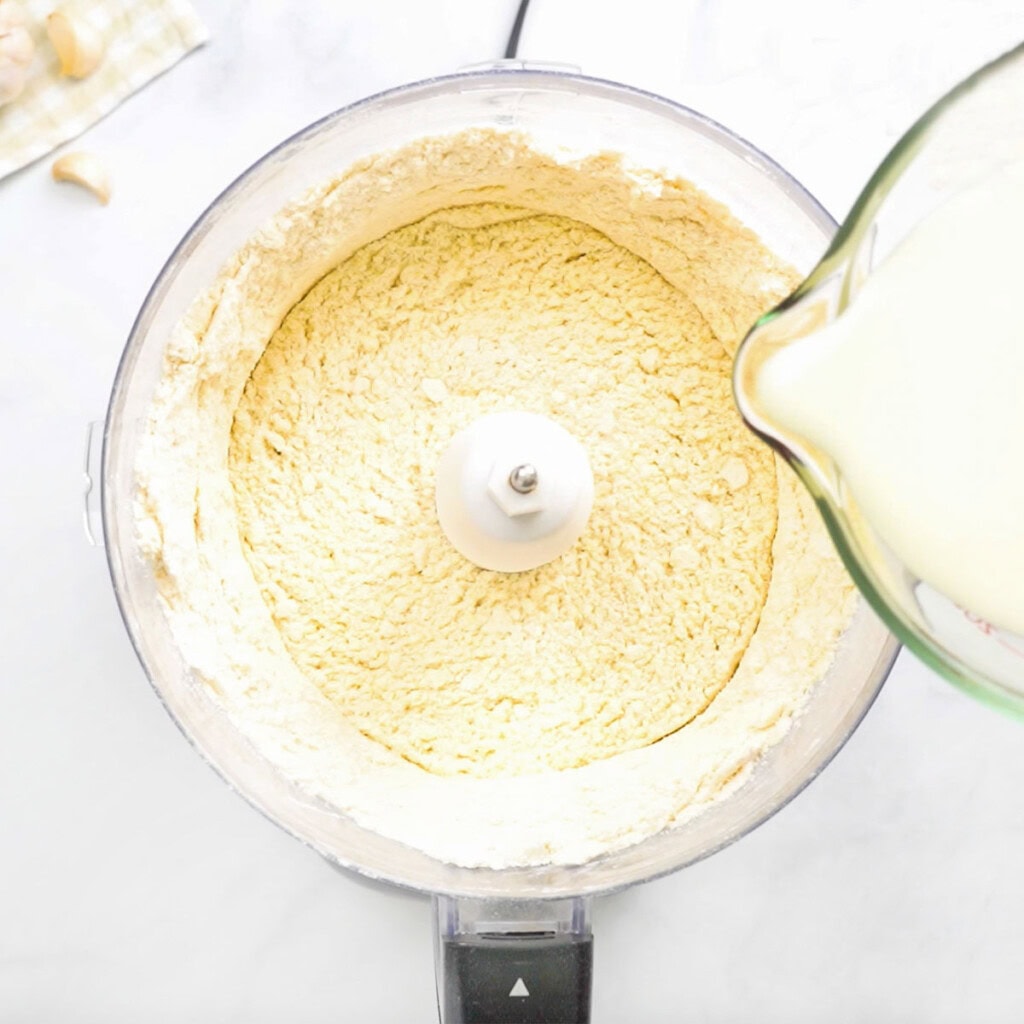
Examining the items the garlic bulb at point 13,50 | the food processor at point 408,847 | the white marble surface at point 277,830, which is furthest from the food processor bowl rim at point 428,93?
the garlic bulb at point 13,50

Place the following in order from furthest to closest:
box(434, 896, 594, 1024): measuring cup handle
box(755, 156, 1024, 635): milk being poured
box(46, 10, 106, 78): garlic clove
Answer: box(46, 10, 106, 78): garlic clove < box(434, 896, 594, 1024): measuring cup handle < box(755, 156, 1024, 635): milk being poured

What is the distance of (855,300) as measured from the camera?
0.45 meters

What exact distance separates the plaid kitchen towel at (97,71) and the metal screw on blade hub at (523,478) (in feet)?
1.25

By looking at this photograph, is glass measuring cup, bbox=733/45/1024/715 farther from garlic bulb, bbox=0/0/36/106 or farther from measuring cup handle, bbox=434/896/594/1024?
garlic bulb, bbox=0/0/36/106

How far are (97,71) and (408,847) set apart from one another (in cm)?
A: 55

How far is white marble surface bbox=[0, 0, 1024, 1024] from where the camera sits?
2.61ft

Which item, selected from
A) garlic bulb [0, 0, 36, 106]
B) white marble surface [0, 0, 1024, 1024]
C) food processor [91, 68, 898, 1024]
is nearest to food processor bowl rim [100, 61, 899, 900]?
food processor [91, 68, 898, 1024]

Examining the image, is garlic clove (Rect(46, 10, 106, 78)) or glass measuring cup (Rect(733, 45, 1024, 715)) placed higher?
garlic clove (Rect(46, 10, 106, 78))

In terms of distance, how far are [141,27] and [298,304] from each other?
23cm

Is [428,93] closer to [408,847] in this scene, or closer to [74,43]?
[74,43]

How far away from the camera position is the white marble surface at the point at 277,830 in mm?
797

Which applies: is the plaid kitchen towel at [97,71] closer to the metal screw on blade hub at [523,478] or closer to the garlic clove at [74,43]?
the garlic clove at [74,43]

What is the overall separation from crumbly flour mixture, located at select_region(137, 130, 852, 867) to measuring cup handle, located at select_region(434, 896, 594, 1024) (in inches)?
1.9

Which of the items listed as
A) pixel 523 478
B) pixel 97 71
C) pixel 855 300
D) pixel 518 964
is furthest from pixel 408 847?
pixel 97 71
